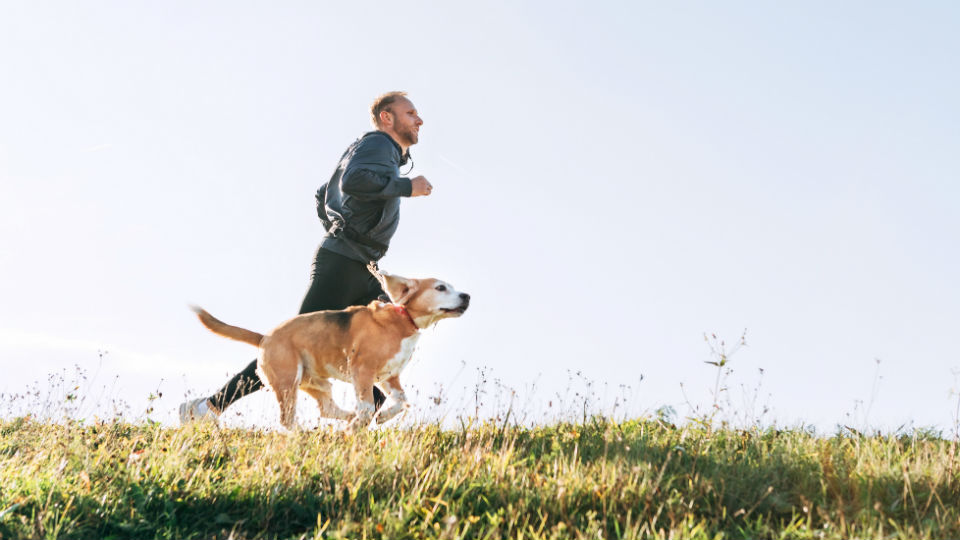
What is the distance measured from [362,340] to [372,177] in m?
1.40

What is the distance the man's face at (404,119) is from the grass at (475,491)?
9.63 feet

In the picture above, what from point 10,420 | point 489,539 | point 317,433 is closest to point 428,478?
point 489,539

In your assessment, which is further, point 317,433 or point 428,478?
point 317,433

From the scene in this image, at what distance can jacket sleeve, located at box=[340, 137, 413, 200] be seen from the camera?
7.13 m

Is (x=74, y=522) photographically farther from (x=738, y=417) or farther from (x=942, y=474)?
(x=942, y=474)

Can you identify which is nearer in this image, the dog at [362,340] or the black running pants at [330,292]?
the dog at [362,340]

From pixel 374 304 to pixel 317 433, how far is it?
1.25m

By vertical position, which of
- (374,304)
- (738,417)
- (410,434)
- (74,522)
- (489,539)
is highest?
(374,304)

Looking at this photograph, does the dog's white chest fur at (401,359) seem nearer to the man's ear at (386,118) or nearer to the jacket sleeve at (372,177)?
the jacket sleeve at (372,177)

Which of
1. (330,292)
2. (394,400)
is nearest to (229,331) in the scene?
(330,292)

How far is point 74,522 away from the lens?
5.07 metres

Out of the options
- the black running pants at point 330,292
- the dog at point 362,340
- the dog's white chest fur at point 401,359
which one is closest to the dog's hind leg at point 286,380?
the dog at point 362,340

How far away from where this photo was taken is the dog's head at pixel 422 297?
7.41 m

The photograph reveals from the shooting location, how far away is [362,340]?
727cm
